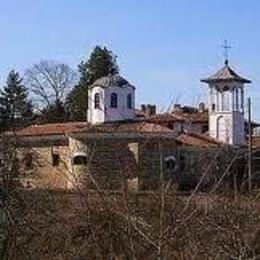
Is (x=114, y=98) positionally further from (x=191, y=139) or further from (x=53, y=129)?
(x=191, y=139)

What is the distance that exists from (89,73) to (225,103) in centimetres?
1827

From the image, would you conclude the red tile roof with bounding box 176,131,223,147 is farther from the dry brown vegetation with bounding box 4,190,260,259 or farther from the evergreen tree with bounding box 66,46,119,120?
the dry brown vegetation with bounding box 4,190,260,259

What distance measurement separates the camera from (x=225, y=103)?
175ft

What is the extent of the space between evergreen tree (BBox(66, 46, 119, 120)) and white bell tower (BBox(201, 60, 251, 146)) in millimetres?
14323

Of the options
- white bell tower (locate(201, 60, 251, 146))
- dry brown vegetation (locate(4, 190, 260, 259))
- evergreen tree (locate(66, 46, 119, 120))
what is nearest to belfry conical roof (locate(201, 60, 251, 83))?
white bell tower (locate(201, 60, 251, 146))

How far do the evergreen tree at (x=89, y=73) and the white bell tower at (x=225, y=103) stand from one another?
14.3m

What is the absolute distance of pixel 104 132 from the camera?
3181cm

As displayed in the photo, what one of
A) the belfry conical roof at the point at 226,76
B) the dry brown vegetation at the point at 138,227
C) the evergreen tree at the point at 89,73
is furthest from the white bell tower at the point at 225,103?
the dry brown vegetation at the point at 138,227

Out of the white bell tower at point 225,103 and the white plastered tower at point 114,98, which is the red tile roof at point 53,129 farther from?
the white bell tower at point 225,103

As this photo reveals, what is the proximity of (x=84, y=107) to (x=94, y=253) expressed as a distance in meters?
58.4

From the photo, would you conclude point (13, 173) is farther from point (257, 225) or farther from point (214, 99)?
point (214, 99)

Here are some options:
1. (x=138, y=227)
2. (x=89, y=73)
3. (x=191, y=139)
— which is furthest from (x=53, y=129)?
(x=138, y=227)

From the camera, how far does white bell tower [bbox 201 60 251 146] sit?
175 ft

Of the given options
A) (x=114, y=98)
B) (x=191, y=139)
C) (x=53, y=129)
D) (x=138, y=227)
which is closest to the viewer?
(x=138, y=227)
